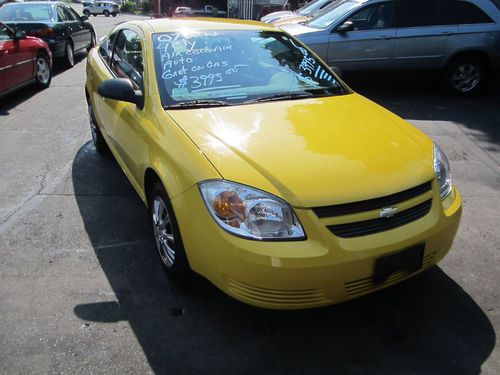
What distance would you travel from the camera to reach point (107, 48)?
4836 millimetres

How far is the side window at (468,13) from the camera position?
7.62m

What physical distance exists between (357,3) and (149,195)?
614cm

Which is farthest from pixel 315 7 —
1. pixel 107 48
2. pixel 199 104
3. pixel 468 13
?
pixel 199 104

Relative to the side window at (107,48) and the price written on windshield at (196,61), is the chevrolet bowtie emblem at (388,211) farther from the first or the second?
the side window at (107,48)

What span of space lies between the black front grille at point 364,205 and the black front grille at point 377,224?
0.06 meters

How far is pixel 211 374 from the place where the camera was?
92.9 inches

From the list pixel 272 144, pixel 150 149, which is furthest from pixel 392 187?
pixel 150 149

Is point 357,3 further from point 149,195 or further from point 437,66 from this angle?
point 149,195

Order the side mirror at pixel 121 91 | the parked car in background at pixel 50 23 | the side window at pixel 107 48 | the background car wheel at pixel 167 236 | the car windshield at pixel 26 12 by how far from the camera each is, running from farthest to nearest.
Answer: the car windshield at pixel 26 12, the parked car in background at pixel 50 23, the side window at pixel 107 48, the side mirror at pixel 121 91, the background car wheel at pixel 167 236

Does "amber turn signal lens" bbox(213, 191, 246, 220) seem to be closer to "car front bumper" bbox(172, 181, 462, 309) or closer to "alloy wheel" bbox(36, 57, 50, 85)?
"car front bumper" bbox(172, 181, 462, 309)

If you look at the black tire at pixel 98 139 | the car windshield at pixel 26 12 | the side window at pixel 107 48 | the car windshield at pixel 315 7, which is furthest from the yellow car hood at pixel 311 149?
the car windshield at pixel 315 7

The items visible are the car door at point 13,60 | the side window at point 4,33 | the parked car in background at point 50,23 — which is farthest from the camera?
the parked car in background at point 50,23

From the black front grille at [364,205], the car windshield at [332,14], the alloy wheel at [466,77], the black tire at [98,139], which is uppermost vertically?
the car windshield at [332,14]

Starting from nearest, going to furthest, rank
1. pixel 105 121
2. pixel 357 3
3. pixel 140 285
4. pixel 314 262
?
pixel 314 262 < pixel 140 285 < pixel 105 121 < pixel 357 3
